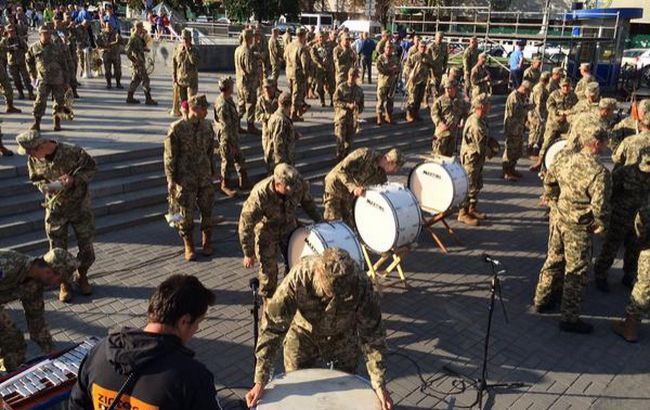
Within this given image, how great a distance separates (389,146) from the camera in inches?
571

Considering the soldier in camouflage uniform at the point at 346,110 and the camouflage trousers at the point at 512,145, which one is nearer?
the soldier in camouflage uniform at the point at 346,110

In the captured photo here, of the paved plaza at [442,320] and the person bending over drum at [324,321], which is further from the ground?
the person bending over drum at [324,321]

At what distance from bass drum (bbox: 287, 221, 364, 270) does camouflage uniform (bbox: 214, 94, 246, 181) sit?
185 inches

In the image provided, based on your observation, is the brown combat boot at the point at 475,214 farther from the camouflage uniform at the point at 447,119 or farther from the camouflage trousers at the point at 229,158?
the camouflage trousers at the point at 229,158

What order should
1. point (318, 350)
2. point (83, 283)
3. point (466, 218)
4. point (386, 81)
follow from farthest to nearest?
point (386, 81), point (466, 218), point (83, 283), point (318, 350)

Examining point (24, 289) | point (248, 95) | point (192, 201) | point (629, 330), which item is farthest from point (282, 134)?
point (629, 330)

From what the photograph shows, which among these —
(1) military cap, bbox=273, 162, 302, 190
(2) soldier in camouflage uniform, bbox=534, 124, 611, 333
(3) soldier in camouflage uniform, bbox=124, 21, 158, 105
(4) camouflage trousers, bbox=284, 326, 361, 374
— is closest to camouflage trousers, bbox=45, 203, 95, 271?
(1) military cap, bbox=273, 162, 302, 190

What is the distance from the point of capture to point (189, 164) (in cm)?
781

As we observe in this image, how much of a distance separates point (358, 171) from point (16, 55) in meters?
12.2

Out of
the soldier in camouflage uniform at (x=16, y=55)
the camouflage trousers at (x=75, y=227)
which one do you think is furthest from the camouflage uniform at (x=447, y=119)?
the soldier in camouflage uniform at (x=16, y=55)

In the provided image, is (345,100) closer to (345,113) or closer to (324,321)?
(345,113)

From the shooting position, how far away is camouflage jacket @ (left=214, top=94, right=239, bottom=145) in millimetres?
10188

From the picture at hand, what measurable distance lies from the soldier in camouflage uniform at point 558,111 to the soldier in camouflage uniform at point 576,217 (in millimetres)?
6202

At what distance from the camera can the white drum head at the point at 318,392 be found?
143 inches
